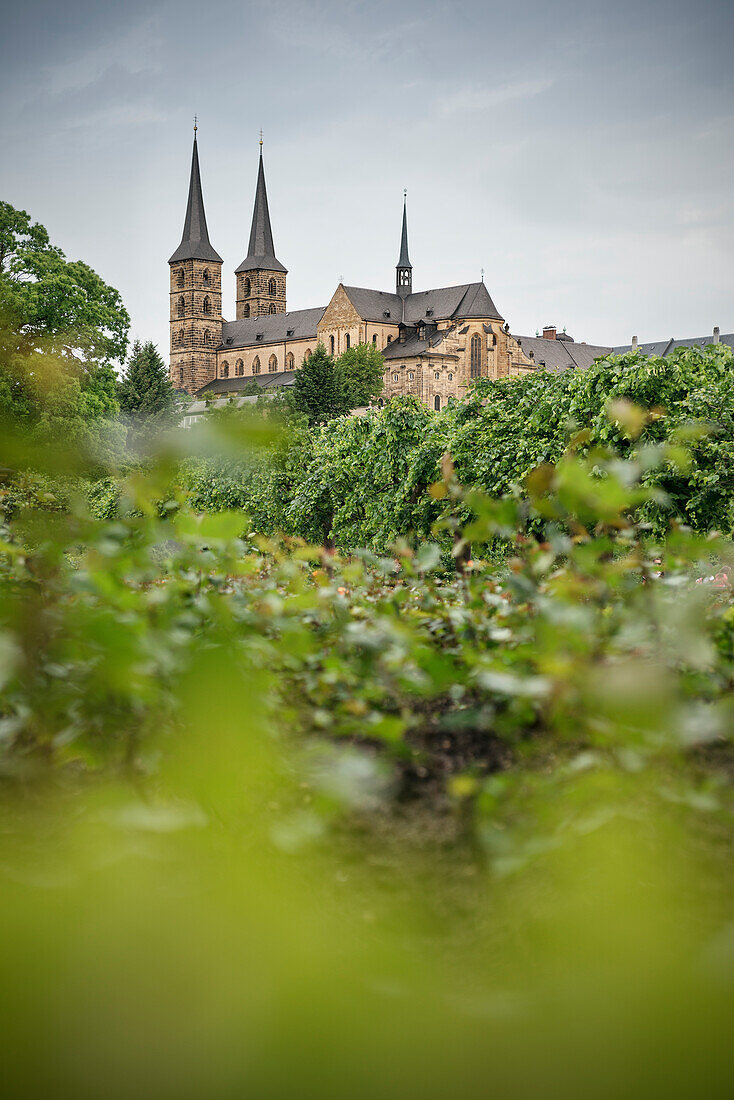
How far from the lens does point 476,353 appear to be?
87.2m

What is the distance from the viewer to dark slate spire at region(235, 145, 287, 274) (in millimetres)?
102562

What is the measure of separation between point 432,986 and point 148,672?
0.61 m

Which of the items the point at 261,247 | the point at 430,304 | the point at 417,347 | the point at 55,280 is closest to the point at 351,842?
the point at 55,280

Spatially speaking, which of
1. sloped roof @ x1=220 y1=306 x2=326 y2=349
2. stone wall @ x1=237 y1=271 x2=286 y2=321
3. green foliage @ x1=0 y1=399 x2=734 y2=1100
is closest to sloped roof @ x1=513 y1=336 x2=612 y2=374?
sloped roof @ x1=220 y1=306 x2=326 y2=349

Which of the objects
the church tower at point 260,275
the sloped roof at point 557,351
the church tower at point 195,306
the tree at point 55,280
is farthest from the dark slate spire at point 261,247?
the tree at point 55,280

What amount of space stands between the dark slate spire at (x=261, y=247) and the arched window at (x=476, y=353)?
28776 mm

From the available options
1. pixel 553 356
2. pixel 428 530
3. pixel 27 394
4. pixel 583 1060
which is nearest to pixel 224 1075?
pixel 583 1060

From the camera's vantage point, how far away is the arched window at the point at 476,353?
8694 cm

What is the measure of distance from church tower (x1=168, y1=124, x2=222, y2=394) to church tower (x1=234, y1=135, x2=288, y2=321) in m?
3.69

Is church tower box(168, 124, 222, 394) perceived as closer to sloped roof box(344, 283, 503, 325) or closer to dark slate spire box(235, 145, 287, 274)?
dark slate spire box(235, 145, 287, 274)

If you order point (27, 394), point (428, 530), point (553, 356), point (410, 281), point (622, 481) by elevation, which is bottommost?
point (428, 530)

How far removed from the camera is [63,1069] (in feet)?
4.38

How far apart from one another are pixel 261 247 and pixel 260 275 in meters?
2.87

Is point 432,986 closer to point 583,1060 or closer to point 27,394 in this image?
point 583,1060
